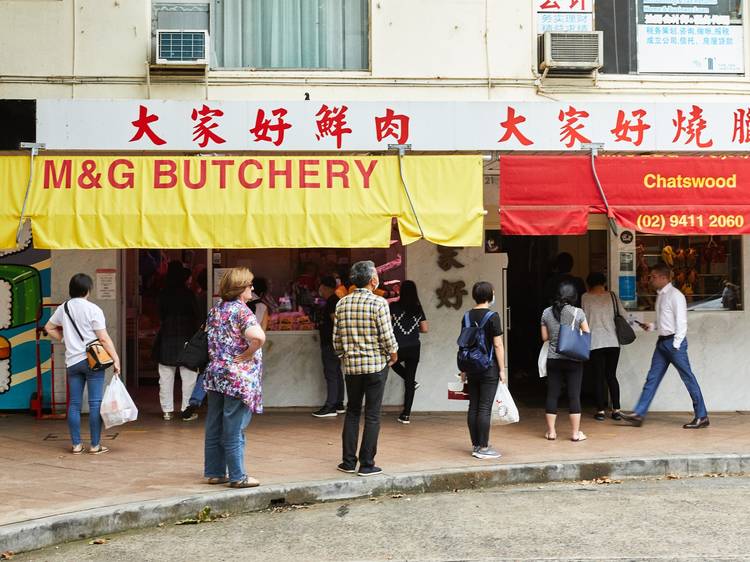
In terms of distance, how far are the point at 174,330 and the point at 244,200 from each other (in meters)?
2.32

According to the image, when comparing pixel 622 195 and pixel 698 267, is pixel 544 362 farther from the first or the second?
pixel 698 267

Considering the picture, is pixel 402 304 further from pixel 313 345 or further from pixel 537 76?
pixel 537 76

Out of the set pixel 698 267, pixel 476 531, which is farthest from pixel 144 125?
pixel 698 267

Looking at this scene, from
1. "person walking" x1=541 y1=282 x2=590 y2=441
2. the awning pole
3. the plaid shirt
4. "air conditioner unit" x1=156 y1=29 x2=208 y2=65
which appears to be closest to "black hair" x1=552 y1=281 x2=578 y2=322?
"person walking" x1=541 y1=282 x2=590 y2=441

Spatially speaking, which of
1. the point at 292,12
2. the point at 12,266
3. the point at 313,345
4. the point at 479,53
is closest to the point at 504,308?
the point at 313,345

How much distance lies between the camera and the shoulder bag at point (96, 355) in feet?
25.9

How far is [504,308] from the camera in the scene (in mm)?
10453

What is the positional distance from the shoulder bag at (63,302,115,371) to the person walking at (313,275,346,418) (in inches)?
107

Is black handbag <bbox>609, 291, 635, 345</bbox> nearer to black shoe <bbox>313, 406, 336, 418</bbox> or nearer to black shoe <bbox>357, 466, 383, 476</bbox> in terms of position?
black shoe <bbox>313, 406, 336, 418</bbox>

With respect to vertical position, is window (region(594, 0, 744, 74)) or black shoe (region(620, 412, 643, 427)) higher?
window (region(594, 0, 744, 74))

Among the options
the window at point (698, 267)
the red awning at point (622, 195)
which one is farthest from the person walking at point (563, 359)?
the window at point (698, 267)

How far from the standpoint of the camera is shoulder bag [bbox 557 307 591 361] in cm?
827

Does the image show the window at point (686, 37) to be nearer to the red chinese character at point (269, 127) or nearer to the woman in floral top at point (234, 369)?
the red chinese character at point (269, 127)

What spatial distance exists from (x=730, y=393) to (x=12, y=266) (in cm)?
883
